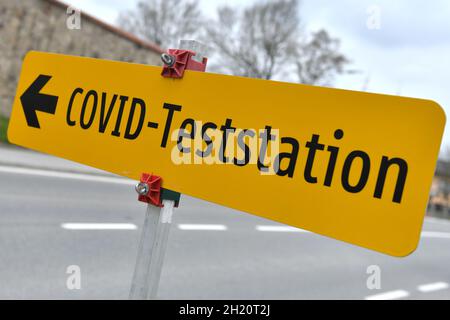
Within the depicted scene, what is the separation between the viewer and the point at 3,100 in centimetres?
1297

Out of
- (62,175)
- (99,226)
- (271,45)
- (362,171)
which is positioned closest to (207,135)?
(362,171)

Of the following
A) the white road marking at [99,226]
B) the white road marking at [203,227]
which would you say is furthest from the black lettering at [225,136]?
the white road marking at [203,227]

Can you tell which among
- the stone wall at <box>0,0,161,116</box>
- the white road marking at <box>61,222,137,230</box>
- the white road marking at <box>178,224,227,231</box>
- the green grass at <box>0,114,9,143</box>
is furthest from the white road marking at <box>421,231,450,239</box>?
the green grass at <box>0,114,9,143</box>

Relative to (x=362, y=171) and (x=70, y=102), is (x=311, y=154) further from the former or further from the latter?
(x=70, y=102)

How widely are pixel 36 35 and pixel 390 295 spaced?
1124 cm

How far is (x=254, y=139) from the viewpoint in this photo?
4.35 feet

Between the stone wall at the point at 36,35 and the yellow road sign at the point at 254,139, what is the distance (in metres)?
12.2

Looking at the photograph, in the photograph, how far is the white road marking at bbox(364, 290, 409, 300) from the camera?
5925 mm

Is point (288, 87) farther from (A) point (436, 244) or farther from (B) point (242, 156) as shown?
(A) point (436, 244)

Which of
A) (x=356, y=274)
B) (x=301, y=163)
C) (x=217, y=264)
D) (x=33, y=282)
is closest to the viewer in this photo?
(x=301, y=163)

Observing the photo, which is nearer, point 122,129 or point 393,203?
point 393,203

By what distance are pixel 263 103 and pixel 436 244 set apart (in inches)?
483

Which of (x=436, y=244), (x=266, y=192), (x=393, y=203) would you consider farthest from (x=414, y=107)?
(x=436, y=244)
